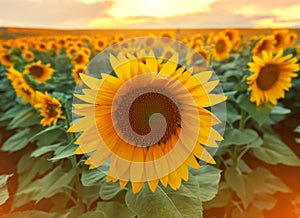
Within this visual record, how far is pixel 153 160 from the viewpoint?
22.0 inches

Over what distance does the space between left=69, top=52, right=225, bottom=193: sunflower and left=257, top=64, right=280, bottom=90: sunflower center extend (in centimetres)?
56

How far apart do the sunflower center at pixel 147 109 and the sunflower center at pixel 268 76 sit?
1.89 feet

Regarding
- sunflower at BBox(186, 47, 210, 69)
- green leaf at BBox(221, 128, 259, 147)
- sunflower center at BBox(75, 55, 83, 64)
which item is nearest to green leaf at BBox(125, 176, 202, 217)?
green leaf at BBox(221, 128, 259, 147)

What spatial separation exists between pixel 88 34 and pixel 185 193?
2758 mm

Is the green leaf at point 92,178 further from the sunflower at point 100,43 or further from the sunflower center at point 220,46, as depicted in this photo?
the sunflower at point 100,43

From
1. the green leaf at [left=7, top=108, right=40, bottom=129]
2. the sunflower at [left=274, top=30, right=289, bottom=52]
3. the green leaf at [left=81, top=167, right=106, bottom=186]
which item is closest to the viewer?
the green leaf at [left=81, top=167, right=106, bottom=186]

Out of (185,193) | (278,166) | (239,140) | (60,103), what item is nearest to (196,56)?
(278,166)

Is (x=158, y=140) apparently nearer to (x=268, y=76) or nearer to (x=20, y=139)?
(x=268, y=76)

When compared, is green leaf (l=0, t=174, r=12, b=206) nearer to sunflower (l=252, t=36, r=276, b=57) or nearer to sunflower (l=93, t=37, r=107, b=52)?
sunflower (l=252, t=36, r=276, b=57)

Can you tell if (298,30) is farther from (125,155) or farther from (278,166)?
(125,155)

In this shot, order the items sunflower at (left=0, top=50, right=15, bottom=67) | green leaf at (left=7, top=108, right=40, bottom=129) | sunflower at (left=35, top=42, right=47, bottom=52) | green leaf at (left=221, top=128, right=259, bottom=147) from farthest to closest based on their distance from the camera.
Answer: sunflower at (left=35, top=42, right=47, bottom=52)
sunflower at (left=0, top=50, right=15, bottom=67)
green leaf at (left=7, top=108, right=40, bottom=129)
green leaf at (left=221, top=128, right=259, bottom=147)

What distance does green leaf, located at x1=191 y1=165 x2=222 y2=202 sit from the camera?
0.67m

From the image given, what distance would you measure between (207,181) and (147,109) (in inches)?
9.7

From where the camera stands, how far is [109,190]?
2.29ft
